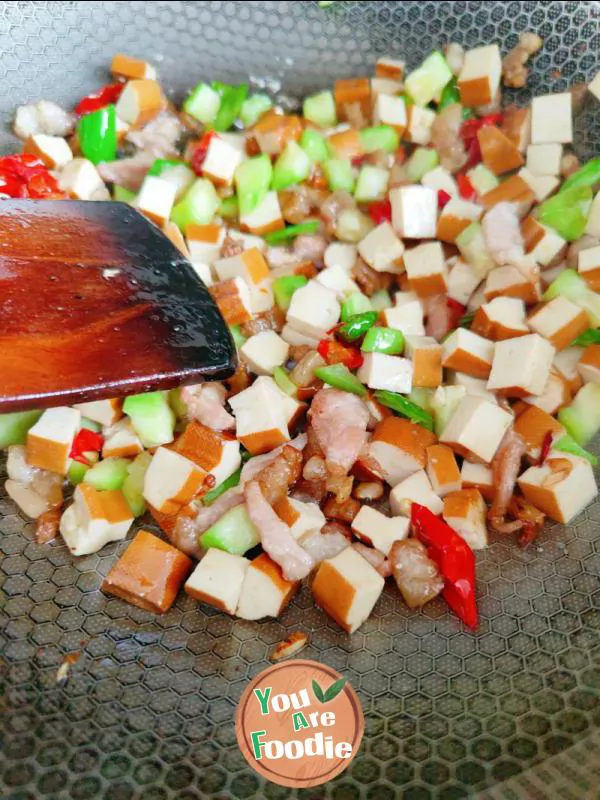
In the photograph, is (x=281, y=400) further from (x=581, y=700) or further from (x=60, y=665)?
(x=581, y=700)

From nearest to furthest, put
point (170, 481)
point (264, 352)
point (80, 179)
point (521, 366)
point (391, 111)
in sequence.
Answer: point (170, 481)
point (521, 366)
point (264, 352)
point (80, 179)
point (391, 111)

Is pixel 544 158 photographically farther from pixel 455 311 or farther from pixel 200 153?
pixel 200 153

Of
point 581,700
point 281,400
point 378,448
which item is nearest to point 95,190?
point 281,400

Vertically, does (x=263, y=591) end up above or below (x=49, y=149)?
below

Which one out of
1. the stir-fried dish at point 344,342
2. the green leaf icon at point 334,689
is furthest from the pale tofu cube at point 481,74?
the green leaf icon at point 334,689

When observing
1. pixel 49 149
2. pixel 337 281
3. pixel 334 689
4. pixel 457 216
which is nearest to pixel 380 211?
pixel 457 216

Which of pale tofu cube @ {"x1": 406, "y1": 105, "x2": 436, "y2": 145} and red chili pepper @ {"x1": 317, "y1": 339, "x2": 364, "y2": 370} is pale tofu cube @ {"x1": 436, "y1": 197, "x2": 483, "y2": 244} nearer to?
pale tofu cube @ {"x1": 406, "y1": 105, "x2": 436, "y2": 145}

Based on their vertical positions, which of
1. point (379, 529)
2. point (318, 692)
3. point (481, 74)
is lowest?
point (318, 692)
